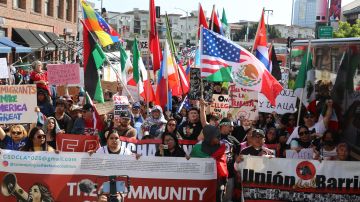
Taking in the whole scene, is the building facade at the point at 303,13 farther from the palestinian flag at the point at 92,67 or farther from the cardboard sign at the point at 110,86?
the palestinian flag at the point at 92,67

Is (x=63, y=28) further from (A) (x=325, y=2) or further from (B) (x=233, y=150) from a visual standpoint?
(B) (x=233, y=150)

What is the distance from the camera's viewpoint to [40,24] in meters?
34.9

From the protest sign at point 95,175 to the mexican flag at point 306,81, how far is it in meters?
3.14

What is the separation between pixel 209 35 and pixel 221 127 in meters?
1.68

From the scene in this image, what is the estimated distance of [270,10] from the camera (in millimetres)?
60688

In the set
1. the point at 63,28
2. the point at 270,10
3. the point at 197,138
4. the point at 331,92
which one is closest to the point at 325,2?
the point at 63,28

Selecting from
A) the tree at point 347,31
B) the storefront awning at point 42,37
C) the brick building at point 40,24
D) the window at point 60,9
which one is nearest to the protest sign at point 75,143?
the brick building at point 40,24

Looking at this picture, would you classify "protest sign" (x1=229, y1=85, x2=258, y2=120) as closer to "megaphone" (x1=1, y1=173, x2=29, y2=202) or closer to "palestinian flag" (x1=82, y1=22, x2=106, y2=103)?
"palestinian flag" (x1=82, y1=22, x2=106, y2=103)

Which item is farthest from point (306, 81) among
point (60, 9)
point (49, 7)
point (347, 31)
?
point (60, 9)

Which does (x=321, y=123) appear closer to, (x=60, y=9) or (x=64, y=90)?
(x=64, y=90)

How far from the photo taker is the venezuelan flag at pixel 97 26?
11.0 meters

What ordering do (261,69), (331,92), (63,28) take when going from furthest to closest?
1. (63,28)
2. (331,92)
3. (261,69)

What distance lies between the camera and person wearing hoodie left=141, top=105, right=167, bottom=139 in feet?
25.0

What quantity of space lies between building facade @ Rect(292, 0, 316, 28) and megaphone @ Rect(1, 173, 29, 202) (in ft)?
581
